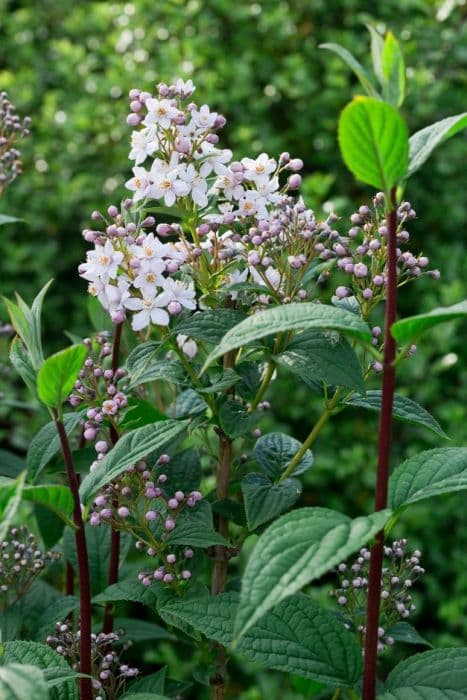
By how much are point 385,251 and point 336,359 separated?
0.17 m

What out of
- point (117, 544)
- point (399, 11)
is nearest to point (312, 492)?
point (399, 11)

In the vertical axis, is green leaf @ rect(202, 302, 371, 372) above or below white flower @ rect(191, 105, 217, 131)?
below

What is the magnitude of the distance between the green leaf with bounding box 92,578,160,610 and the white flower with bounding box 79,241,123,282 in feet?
1.33

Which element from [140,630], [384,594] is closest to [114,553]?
[140,630]

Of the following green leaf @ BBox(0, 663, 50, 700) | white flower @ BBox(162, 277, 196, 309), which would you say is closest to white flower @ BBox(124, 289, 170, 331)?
white flower @ BBox(162, 277, 196, 309)

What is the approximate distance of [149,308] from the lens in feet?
4.12

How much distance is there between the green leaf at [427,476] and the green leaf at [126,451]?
0.25 meters

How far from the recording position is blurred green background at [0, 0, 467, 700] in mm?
3572

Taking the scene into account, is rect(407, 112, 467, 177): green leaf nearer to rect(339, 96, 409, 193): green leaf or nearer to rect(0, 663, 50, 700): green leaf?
rect(339, 96, 409, 193): green leaf

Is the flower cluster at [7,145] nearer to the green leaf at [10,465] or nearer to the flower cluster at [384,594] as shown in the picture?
the green leaf at [10,465]

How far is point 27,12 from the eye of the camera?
Answer: 4.35m

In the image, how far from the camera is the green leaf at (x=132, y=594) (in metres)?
1.28

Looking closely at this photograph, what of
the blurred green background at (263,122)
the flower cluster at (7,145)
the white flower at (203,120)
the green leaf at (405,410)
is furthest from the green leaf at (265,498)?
the blurred green background at (263,122)

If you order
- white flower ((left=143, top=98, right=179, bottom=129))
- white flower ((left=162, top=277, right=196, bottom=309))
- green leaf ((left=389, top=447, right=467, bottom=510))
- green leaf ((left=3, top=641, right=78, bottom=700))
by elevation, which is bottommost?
green leaf ((left=3, top=641, right=78, bottom=700))
